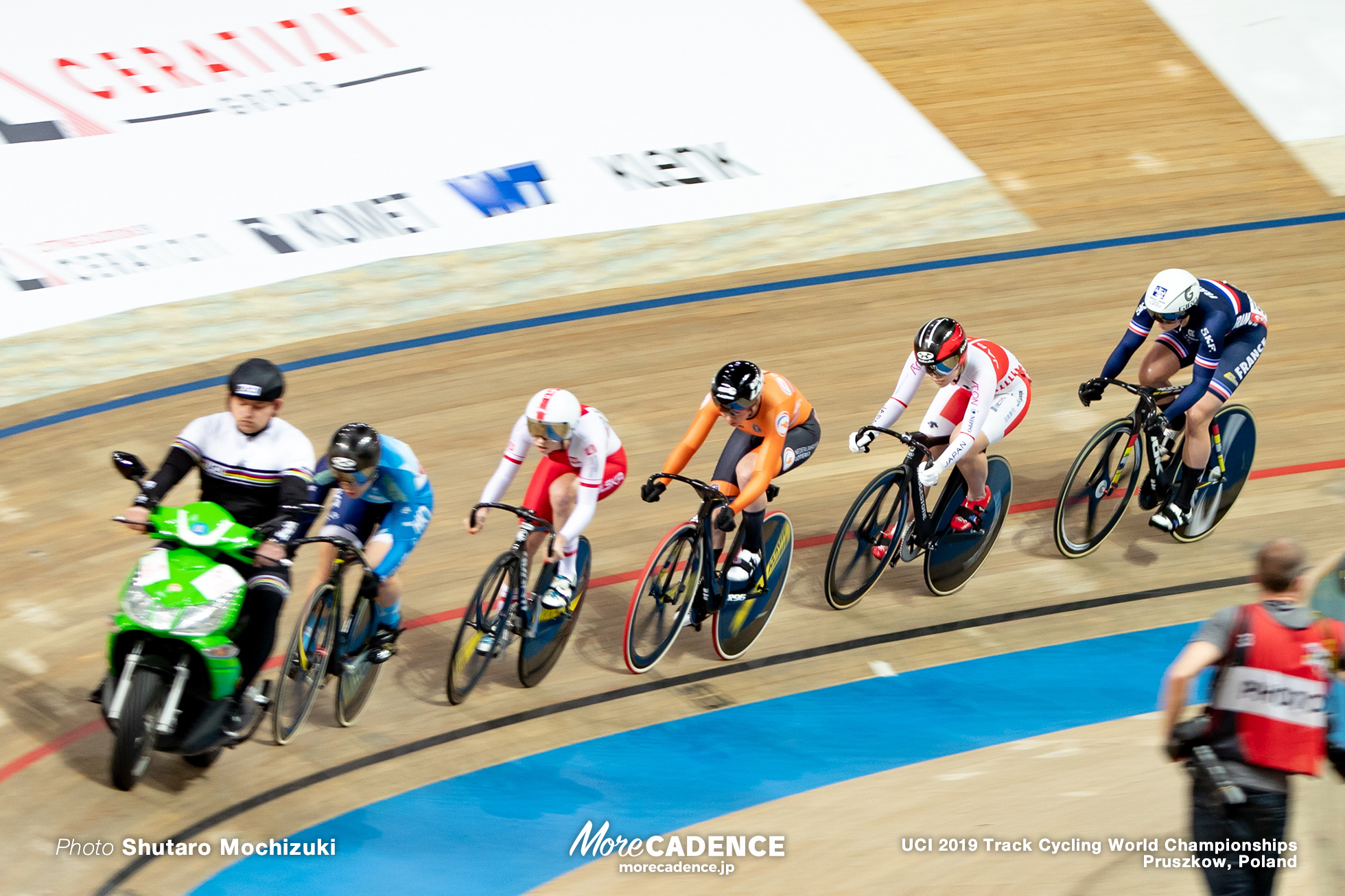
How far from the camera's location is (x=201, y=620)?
3.75m

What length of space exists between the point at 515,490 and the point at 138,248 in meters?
3.07

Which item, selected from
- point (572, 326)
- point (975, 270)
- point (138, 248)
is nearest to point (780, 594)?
point (572, 326)

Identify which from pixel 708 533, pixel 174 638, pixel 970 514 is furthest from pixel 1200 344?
pixel 174 638

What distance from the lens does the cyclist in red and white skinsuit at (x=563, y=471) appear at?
4.35 metres

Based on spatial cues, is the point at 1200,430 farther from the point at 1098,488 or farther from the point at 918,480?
the point at 918,480

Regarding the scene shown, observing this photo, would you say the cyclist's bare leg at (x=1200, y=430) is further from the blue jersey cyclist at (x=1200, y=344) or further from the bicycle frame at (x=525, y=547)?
the bicycle frame at (x=525, y=547)

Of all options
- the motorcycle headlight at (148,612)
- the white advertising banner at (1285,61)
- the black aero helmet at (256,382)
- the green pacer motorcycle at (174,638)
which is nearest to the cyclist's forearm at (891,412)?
the black aero helmet at (256,382)

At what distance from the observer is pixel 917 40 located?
10.3 meters

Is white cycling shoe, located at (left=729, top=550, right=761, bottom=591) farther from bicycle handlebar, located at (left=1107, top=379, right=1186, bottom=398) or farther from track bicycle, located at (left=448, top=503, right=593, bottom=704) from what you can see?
bicycle handlebar, located at (left=1107, top=379, right=1186, bottom=398)

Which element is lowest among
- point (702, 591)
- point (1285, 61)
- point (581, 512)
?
point (702, 591)

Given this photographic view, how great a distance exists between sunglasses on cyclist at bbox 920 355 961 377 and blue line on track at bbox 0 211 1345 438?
3193 millimetres

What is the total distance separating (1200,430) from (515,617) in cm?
316

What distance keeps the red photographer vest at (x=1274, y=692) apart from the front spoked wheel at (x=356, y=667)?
8.91 ft

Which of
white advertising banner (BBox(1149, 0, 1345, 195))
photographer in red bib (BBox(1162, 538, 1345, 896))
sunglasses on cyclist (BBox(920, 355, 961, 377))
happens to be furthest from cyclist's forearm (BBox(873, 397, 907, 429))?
white advertising banner (BBox(1149, 0, 1345, 195))
